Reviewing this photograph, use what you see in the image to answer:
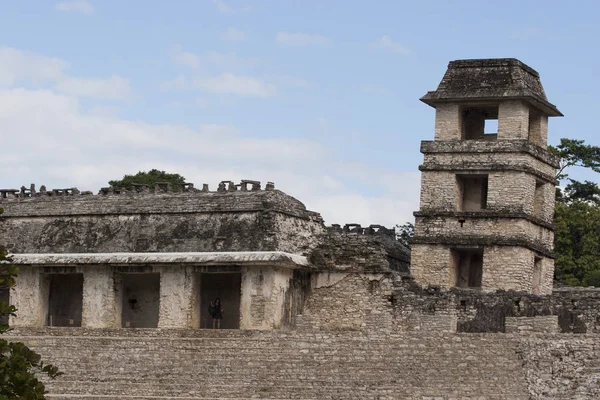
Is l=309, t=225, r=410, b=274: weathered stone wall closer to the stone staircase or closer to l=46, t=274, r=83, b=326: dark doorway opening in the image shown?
the stone staircase

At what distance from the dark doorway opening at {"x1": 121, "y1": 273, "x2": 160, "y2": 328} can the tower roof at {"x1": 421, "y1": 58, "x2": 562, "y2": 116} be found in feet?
30.8

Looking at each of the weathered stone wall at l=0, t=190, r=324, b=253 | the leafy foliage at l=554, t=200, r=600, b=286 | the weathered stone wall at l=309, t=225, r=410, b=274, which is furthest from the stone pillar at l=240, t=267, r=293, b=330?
the leafy foliage at l=554, t=200, r=600, b=286

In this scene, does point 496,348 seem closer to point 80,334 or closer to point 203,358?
point 203,358

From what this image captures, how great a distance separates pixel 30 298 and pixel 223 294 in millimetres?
5390

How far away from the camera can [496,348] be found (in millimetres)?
36281

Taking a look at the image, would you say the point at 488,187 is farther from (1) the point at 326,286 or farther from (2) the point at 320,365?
(2) the point at 320,365

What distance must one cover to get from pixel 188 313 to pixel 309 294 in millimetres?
3429

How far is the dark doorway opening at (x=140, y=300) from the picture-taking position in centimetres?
4647

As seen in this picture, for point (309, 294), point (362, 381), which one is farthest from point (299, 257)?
point (362, 381)

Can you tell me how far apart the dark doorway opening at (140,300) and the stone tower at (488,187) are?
738cm

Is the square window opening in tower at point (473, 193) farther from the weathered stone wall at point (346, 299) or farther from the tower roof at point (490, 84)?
the weathered stone wall at point (346, 299)

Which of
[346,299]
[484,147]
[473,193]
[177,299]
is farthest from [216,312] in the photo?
[484,147]

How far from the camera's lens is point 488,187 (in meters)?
45.7

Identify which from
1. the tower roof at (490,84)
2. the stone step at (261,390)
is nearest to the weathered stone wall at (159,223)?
the tower roof at (490,84)
